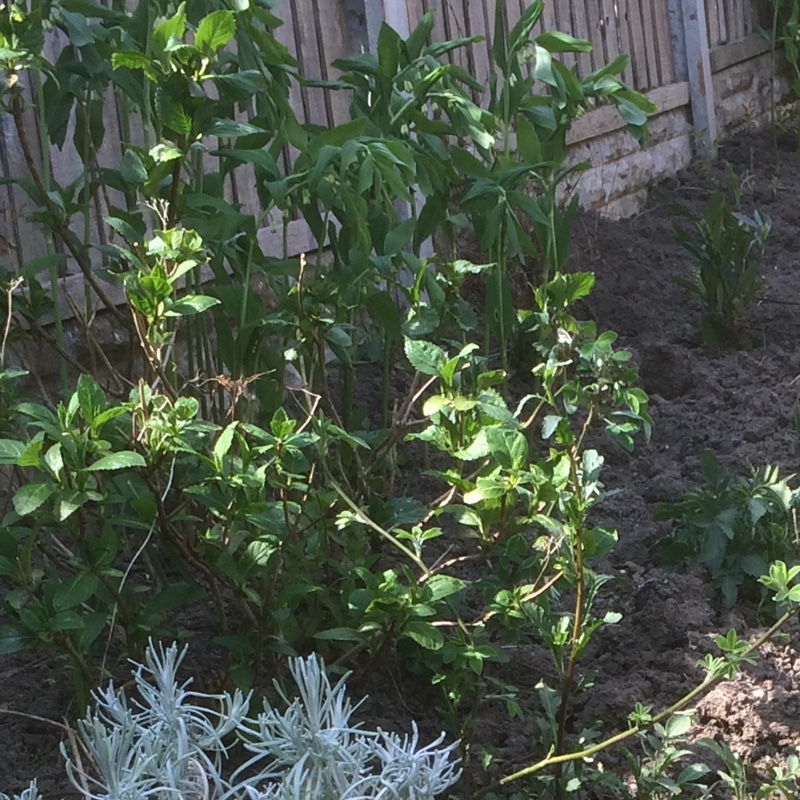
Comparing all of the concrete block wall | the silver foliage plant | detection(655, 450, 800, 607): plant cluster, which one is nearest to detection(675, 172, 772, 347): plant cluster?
the concrete block wall

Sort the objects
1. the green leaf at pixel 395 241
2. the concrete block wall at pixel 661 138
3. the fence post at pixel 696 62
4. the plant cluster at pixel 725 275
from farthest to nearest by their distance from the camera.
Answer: the fence post at pixel 696 62 < the concrete block wall at pixel 661 138 < the plant cluster at pixel 725 275 < the green leaf at pixel 395 241

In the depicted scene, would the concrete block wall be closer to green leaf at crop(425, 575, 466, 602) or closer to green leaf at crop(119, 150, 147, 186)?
green leaf at crop(119, 150, 147, 186)

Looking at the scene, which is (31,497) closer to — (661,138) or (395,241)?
(395,241)

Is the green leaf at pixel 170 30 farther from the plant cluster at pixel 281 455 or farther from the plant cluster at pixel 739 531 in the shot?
the plant cluster at pixel 739 531

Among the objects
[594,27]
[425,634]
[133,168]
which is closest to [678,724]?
[425,634]

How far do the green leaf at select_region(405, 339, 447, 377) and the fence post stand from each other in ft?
15.0

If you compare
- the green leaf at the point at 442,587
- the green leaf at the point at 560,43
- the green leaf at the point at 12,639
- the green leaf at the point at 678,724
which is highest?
the green leaf at the point at 560,43

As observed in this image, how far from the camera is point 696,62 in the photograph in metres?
6.17

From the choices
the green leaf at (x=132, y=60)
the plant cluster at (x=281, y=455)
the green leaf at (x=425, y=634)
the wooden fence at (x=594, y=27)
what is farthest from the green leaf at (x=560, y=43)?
the wooden fence at (x=594, y=27)

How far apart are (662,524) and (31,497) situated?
64.5 inches

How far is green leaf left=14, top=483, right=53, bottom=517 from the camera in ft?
5.45

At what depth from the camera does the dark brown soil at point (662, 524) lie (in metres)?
2.11

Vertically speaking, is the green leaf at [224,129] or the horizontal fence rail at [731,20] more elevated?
the horizontal fence rail at [731,20]

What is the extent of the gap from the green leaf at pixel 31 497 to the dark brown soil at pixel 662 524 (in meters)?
0.40
